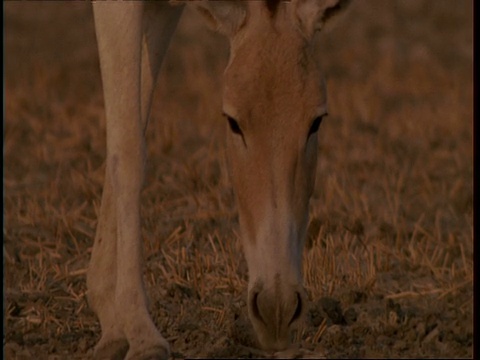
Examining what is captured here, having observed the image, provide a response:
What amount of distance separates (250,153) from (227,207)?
271cm

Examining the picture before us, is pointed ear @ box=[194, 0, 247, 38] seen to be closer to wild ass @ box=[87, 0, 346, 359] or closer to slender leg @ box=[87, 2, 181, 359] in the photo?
wild ass @ box=[87, 0, 346, 359]

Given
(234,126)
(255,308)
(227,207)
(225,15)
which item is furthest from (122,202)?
(227,207)

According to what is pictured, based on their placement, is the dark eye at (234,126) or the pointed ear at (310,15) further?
the pointed ear at (310,15)

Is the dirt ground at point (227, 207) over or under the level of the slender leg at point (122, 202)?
under

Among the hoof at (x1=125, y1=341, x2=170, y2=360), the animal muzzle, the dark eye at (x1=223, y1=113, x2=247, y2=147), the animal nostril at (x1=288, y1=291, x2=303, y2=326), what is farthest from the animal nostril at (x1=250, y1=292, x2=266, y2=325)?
the hoof at (x1=125, y1=341, x2=170, y2=360)

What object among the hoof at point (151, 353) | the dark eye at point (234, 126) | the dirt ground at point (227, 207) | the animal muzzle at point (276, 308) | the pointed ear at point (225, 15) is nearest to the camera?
the animal muzzle at point (276, 308)

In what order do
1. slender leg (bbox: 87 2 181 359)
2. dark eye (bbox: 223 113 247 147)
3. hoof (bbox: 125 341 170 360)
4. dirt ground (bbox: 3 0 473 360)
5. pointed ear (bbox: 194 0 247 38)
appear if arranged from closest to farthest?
dark eye (bbox: 223 113 247 147) → pointed ear (bbox: 194 0 247 38) → hoof (bbox: 125 341 170 360) → slender leg (bbox: 87 2 181 359) → dirt ground (bbox: 3 0 473 360)

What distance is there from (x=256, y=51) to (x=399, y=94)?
6.49 m

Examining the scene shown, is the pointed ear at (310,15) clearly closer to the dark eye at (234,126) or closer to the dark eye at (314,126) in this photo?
the dark eye at (314,126)

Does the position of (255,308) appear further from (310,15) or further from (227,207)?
(227,207)

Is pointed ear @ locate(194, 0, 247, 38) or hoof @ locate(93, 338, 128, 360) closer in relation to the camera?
pointed ear @ locate(194, 0, 247, 38)

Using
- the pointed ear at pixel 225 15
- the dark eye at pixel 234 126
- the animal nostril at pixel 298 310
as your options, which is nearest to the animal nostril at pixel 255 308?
the animal nostril at pixel 298 310

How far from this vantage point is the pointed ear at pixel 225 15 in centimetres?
583

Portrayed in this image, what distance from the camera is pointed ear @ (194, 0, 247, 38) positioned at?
5.83m
